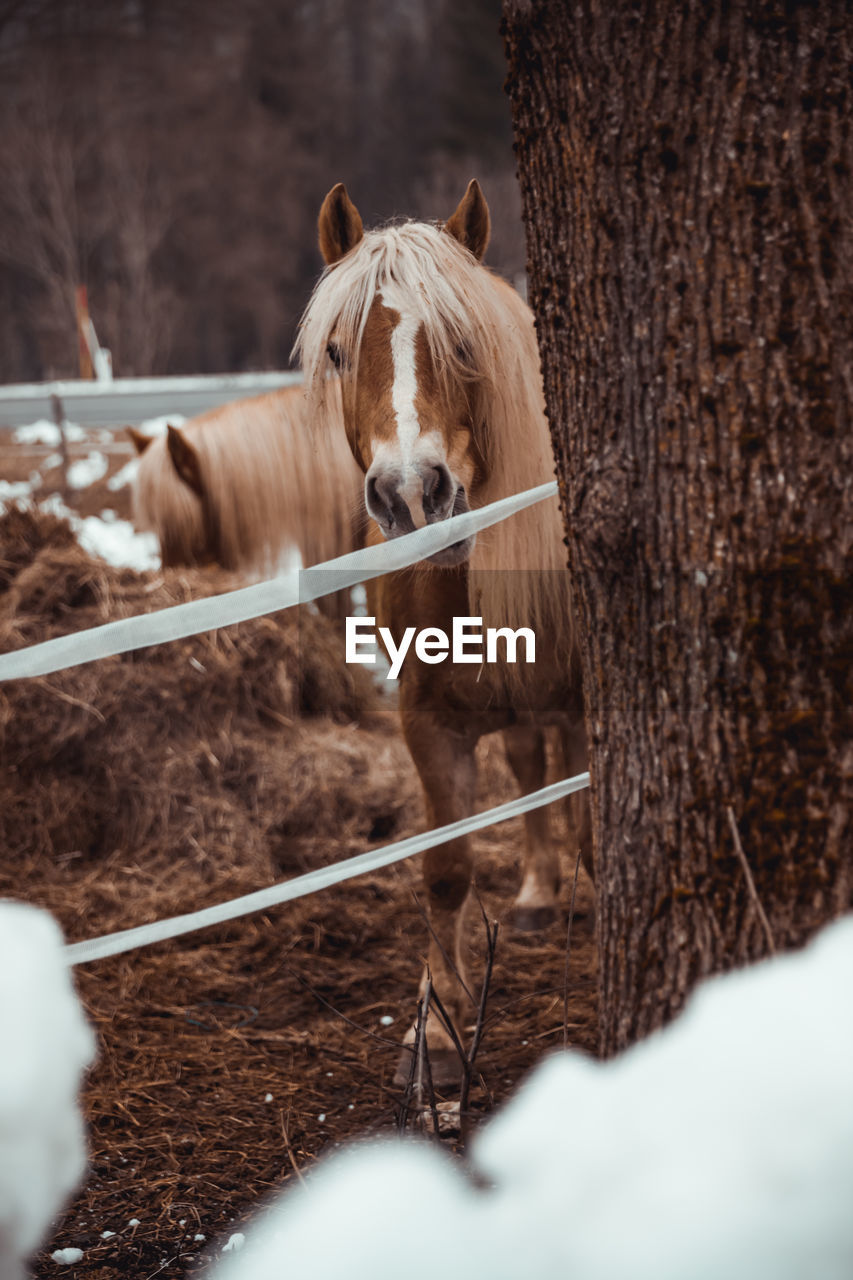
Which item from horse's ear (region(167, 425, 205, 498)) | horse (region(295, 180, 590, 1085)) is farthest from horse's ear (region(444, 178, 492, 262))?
horse's ear (region(167, 425, 205, 498))

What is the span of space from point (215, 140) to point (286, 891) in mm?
27378

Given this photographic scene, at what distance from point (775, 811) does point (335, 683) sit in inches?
157

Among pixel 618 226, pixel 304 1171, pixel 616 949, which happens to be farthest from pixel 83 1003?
pixel 618 226

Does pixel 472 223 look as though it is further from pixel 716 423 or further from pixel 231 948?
pixel 231 948

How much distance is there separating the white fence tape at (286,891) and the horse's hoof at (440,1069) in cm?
60

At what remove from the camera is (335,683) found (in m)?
5.34

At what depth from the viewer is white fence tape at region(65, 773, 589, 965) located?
214 centimetres

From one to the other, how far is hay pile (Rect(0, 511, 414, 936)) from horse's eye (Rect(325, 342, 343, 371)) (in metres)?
2.19

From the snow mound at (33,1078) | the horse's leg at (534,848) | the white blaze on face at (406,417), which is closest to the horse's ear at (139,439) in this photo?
the horse's leg at (534,848)

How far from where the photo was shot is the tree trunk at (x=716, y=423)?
142cm

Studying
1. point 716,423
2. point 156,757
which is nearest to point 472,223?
point 716,423

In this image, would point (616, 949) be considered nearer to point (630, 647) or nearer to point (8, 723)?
point (630, 647)

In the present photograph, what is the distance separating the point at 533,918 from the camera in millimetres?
3709

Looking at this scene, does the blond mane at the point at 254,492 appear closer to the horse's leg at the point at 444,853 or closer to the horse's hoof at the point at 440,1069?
the horse's leg at the point at 444,853
